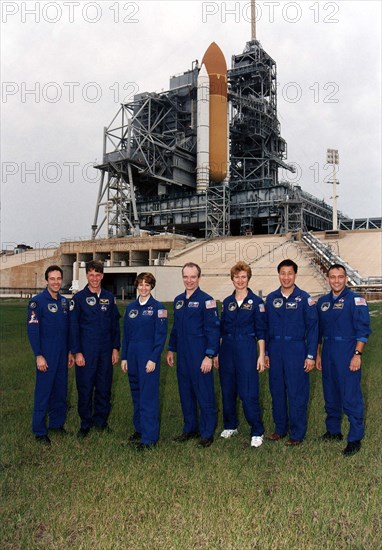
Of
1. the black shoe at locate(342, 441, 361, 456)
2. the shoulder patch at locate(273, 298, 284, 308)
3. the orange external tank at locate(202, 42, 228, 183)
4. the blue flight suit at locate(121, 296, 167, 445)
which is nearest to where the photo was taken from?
the black shoe at locate(342, 441, 361, 456)

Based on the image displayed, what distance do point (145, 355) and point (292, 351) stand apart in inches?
69.0

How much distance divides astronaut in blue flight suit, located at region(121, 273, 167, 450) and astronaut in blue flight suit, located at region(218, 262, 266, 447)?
83 cm

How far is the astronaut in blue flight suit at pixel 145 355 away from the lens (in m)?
5.36

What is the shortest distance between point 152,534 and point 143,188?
64.2 metres

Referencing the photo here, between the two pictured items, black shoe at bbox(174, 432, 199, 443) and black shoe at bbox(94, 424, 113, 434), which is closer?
black shoe at bbox(174, 432, 199, 443)

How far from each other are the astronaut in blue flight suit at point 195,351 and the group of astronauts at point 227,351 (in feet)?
0.04

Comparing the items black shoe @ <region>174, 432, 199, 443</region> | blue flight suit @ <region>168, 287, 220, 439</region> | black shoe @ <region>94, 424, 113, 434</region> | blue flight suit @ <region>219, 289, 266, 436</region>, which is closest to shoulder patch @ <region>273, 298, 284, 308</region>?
blue flight suit @ <region>219, 289, 266, 436</region>

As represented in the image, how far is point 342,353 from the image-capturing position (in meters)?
5.38

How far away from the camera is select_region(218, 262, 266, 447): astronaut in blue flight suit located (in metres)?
5.54

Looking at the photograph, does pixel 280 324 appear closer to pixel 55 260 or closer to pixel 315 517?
pixel 315 517

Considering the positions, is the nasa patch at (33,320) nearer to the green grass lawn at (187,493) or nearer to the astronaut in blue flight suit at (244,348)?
the green grass lawn at (187,493)

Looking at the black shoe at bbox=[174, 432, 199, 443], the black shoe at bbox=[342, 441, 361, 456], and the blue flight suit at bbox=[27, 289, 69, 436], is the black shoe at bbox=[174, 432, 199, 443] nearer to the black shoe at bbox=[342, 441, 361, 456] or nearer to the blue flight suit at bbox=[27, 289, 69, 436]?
the blue flight suit at bbox=[27, 289, 69, 436]

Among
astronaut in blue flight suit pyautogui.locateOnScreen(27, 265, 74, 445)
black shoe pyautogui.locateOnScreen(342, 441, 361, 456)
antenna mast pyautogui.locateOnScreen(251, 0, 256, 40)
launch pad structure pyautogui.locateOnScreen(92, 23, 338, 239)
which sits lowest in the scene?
black shoe pyautogui.locateOnScreen(342, 441, 361, 456)

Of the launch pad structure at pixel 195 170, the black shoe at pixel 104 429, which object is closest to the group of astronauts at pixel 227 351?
the black shoe at pixel 104 429
